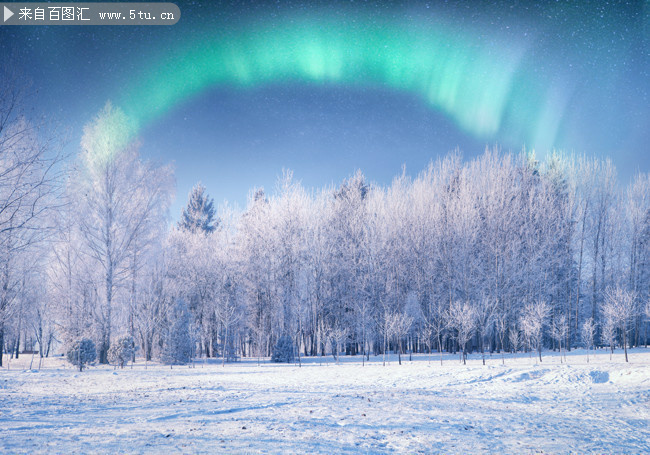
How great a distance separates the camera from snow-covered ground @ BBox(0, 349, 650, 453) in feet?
23.8

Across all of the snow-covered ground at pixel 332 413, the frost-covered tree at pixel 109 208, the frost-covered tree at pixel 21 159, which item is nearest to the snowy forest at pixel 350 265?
the frost-covered tree at pixel 109 208

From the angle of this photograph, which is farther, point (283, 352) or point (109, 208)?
point (283, 352)

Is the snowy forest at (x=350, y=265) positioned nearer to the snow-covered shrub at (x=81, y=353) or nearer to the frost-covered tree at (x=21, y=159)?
the snow-covered shrub at (x=81, y=353)

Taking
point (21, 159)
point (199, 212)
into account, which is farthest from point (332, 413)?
point (199, 212)

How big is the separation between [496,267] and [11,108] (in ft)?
111

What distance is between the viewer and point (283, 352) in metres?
27.3

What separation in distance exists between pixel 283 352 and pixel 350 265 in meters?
10.7

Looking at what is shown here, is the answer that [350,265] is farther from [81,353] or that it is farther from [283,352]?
[81,353]

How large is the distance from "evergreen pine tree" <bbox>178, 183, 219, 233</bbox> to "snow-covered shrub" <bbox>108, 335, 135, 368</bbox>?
22363 mm

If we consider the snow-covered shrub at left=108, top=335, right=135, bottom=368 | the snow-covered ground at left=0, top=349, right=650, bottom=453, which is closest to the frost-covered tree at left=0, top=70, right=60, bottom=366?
the snow-covered ground at left=0, top=349, right=650, bottom=453

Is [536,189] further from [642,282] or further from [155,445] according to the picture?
[155,445]

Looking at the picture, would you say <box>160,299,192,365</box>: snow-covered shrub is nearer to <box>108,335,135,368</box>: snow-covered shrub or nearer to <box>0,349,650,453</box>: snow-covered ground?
<box>108,335,135,368</box>: snow-covered shrub

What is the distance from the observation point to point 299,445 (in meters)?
7.08

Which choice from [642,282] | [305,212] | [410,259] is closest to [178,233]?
[305,212]
